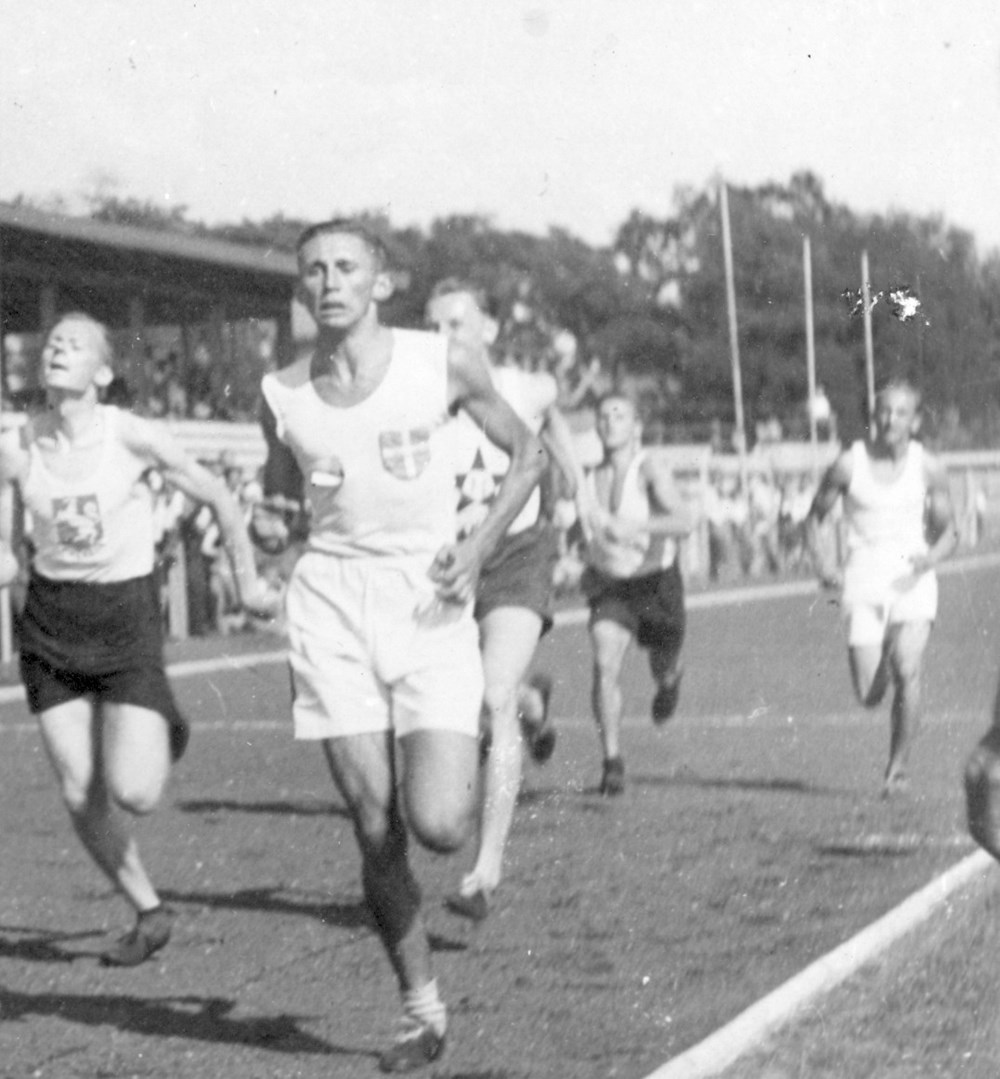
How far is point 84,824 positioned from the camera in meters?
5.77

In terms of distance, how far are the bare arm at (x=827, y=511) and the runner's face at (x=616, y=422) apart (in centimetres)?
85

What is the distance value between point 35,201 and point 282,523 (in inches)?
628

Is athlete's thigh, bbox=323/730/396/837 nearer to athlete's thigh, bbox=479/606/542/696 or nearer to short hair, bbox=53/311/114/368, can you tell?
short hair, bbox=53/311/114/368

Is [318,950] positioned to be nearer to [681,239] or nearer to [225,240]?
[225,240]

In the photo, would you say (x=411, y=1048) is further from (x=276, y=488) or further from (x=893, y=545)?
(x=893, y=545)

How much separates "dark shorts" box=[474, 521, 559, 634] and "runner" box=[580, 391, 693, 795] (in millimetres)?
1901

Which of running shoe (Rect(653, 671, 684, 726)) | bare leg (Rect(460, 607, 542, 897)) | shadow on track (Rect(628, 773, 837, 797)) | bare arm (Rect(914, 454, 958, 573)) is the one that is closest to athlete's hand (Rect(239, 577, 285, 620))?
bare leg (Rect(460, 607, 542, 897))

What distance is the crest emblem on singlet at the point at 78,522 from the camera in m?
5.63

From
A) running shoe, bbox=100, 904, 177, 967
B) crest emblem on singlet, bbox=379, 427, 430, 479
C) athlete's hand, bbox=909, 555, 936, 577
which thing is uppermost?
crest emblem on singlet, bbox=379, 427, 430, 479

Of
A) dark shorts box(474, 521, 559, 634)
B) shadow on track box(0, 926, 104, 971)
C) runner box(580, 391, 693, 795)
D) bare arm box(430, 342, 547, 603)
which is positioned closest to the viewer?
bare arm box(430, 342, 547, 603)

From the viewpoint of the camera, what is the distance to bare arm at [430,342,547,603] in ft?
14.7

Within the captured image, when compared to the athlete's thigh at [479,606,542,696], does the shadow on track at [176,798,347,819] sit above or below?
below

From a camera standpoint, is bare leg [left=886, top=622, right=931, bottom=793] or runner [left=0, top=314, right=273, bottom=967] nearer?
runner [left=0, top=314, right=273, bottom=967]

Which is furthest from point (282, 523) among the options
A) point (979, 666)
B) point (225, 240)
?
point (225, 240)
